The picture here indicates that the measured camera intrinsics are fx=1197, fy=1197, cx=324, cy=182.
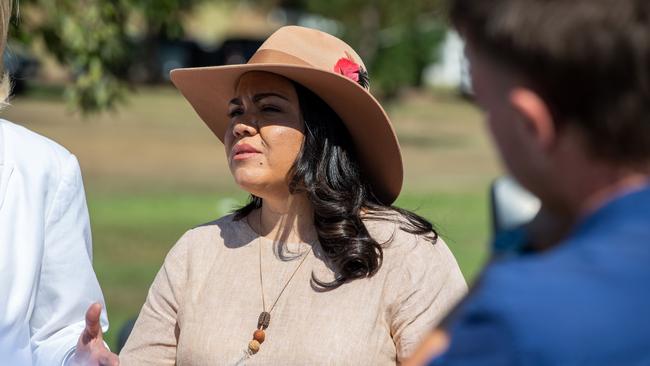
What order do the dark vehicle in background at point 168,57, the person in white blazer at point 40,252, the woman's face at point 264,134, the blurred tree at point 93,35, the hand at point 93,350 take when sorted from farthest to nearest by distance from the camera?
the dark vehicle in background at point 168,57 → the blurred tree at point 93,35 → the woman's face at point 264,134 → the person in white blazer at point 40,252 → the hand at point 93,350

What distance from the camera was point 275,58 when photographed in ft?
11.4

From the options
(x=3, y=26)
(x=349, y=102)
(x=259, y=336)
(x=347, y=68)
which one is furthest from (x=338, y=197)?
(x=3, y=26)

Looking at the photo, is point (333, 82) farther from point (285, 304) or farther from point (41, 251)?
point (41, 251)

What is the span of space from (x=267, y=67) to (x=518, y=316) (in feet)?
7.38

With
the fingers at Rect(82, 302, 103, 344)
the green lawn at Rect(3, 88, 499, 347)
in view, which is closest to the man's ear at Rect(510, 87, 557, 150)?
the fingers at Rect(82, 302, 103, 344)

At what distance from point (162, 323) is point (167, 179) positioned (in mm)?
17643

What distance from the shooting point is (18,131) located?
10.7ft

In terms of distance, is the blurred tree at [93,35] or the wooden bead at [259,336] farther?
the blurred tree at [93,35]

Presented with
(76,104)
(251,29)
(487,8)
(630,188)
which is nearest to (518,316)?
(630,188)

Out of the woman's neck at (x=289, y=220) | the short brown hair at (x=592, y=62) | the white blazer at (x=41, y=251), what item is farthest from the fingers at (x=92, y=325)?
the short brown hair at (x=592, y=62)

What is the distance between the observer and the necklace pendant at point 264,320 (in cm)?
327

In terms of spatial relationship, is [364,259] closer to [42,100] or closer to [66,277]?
[66,277]

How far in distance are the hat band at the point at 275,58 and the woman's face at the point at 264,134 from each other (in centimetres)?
5

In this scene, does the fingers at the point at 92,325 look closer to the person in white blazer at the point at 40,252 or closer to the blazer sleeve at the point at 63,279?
the person in white blazer at the point at 40,252
